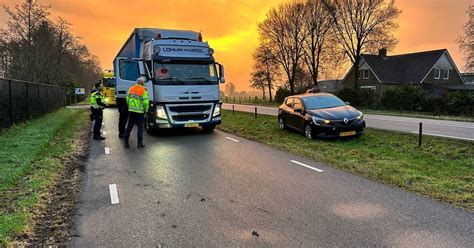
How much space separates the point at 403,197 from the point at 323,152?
4.04 meters

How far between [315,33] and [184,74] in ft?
125

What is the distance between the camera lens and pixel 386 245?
3920 millimetres

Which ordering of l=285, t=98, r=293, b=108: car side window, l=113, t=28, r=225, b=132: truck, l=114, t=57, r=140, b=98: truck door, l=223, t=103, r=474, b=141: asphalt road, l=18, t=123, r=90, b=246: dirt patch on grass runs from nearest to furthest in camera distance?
l=18, t=123, r=90, b=246: dirt patch on grass, l=113, t=28, r=225, b=132: truck, l=223, t=103, r=474, b=141: asphalt road, l=285, t=98, r=293, b=108: car side window, l=114, t=57, r=140, b=98: truck door

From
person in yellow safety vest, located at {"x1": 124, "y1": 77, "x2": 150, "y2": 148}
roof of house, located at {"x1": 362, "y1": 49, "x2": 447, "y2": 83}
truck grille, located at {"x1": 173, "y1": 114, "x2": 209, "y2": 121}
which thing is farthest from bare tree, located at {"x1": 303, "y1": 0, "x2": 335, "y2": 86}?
person in yellow safety vest, located at {"x1": 124, "y1": 77, "x2": 150, "y2": 148}

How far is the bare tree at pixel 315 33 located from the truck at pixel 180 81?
35.0 m

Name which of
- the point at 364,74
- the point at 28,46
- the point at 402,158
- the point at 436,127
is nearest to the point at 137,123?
the point at 402,158

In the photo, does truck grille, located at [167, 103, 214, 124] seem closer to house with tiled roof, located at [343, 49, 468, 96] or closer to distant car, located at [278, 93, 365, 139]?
distant car, located at [278, 93, 365, 139]

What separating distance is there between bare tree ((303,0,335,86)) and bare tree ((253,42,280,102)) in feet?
17.7

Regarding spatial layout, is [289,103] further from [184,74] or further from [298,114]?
[184,74]

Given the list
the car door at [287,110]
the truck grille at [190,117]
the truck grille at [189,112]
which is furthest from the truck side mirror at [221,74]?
the car door at [287,110]

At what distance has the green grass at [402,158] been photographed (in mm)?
6286

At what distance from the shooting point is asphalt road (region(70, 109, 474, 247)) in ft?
13.5

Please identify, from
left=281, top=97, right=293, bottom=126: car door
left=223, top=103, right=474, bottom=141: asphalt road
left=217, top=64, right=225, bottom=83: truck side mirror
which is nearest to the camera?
left=223, top=103, right=474, bottom=141: asphalt road

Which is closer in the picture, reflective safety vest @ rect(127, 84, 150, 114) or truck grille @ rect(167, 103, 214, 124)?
reflective safety vest @ rect(127, 84, 150, 114)
